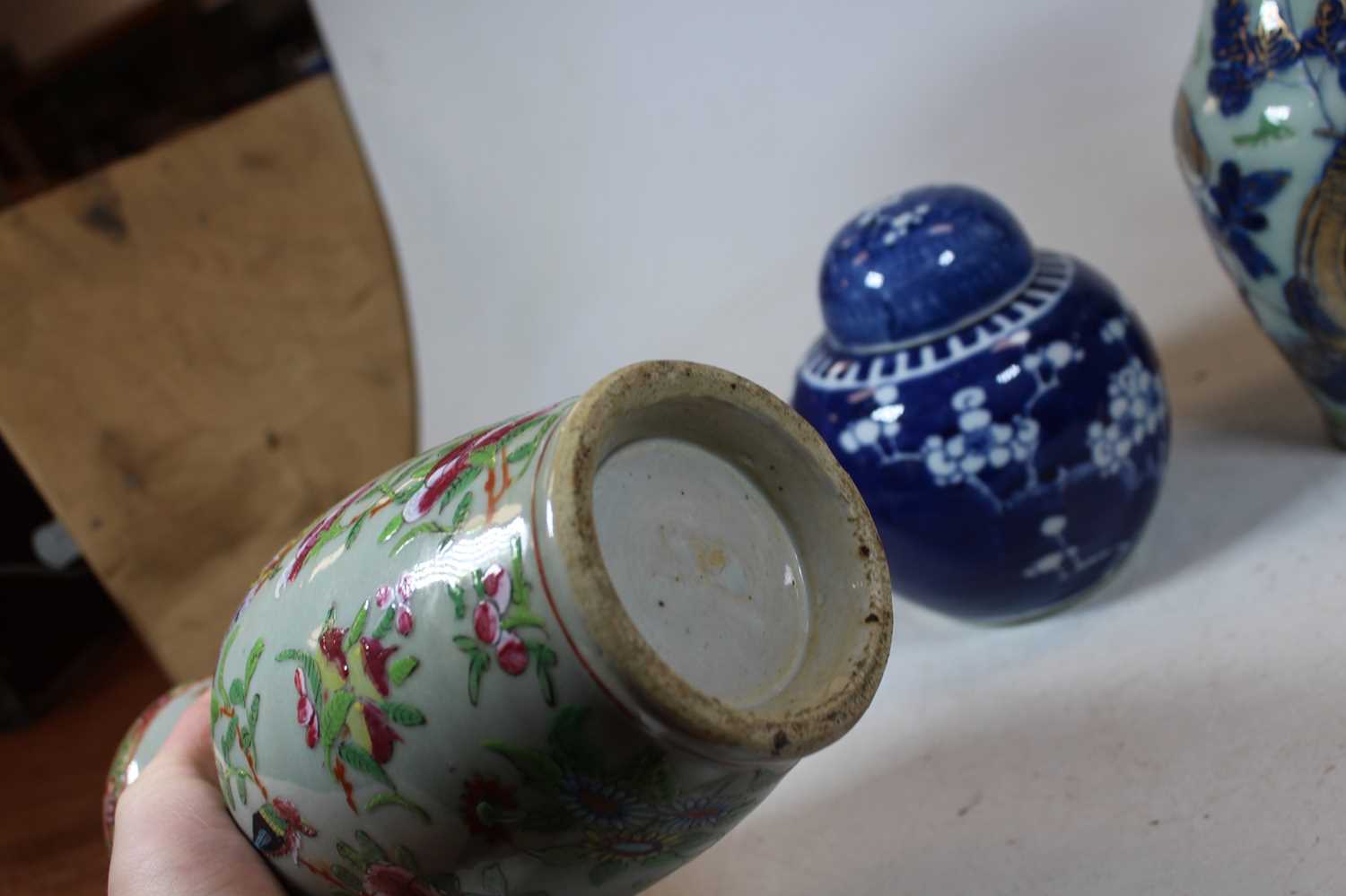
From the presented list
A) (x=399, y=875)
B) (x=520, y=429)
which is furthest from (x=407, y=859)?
(x=520, y=429)

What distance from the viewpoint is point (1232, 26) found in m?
0.93

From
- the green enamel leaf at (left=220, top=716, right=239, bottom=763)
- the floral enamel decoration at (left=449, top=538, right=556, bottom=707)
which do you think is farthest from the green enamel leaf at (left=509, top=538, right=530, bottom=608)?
the green enamel leaf at (left=220, top=716, right=239, bottom=763)

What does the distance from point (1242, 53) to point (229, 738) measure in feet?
2.90

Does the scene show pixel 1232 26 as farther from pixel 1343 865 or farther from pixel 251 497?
pixel 251 497

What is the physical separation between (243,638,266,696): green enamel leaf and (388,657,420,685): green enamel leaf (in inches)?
4.5

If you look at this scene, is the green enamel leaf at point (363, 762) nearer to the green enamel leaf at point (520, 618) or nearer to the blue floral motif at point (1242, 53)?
the green enamel leaf at point (520, 618)

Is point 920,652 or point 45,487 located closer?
point 920,652

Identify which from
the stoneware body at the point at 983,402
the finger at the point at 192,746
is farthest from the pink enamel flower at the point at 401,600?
the stoneware body at the point at 983,402

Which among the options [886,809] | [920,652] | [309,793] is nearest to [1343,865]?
[886,809]

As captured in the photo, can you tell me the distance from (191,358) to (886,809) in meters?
Answer: 1.24

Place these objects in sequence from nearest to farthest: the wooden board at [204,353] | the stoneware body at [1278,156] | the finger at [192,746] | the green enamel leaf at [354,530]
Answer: the green enamel leaf at [354,530], the finger at [192,746], the stoneware body at [1278,156], the wooden board at [204,353]

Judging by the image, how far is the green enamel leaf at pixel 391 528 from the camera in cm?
58

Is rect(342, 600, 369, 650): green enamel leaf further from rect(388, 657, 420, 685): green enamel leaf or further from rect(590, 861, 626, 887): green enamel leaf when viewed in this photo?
rect(590, 861, 626, 887): green enamel leaf

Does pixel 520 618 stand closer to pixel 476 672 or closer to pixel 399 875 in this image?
pixel 476 672
